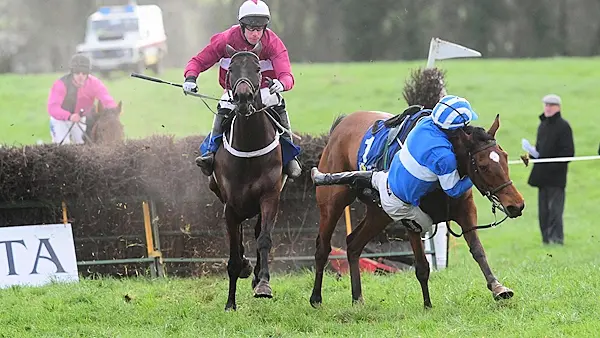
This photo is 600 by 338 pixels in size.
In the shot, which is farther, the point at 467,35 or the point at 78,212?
the point at 467,35

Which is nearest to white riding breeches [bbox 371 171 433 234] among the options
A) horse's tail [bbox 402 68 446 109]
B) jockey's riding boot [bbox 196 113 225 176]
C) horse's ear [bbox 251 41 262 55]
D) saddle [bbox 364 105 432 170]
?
saddle [bbox 364 105 432 170]

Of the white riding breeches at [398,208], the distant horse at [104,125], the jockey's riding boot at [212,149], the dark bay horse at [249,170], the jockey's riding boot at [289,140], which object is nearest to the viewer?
the white riding breeches at [398,208]

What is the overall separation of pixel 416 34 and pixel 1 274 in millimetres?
33538

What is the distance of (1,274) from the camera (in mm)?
11477

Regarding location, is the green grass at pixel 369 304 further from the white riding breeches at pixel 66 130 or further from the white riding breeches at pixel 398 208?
the white riding breeches at pixel 66 130

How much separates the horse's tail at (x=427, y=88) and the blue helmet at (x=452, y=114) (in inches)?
157

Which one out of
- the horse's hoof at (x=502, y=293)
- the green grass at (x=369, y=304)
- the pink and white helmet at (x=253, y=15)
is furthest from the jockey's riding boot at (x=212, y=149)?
the horse's hoof at (x=502, y=293)

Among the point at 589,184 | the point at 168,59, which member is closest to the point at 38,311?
the point at 589,184

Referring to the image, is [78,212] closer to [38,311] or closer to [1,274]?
[1,274]

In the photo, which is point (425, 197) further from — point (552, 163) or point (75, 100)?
point (75, 100)

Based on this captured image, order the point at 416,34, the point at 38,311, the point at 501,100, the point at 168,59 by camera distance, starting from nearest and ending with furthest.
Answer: the point at 38,311, the point at 501,100, the point at 168,59, the point at 416,34

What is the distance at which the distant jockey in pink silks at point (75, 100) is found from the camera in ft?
50.6

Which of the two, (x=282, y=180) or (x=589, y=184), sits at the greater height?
(x=282, y=180)

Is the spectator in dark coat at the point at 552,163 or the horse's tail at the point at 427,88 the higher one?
the horse's tail at the point at 427,88
